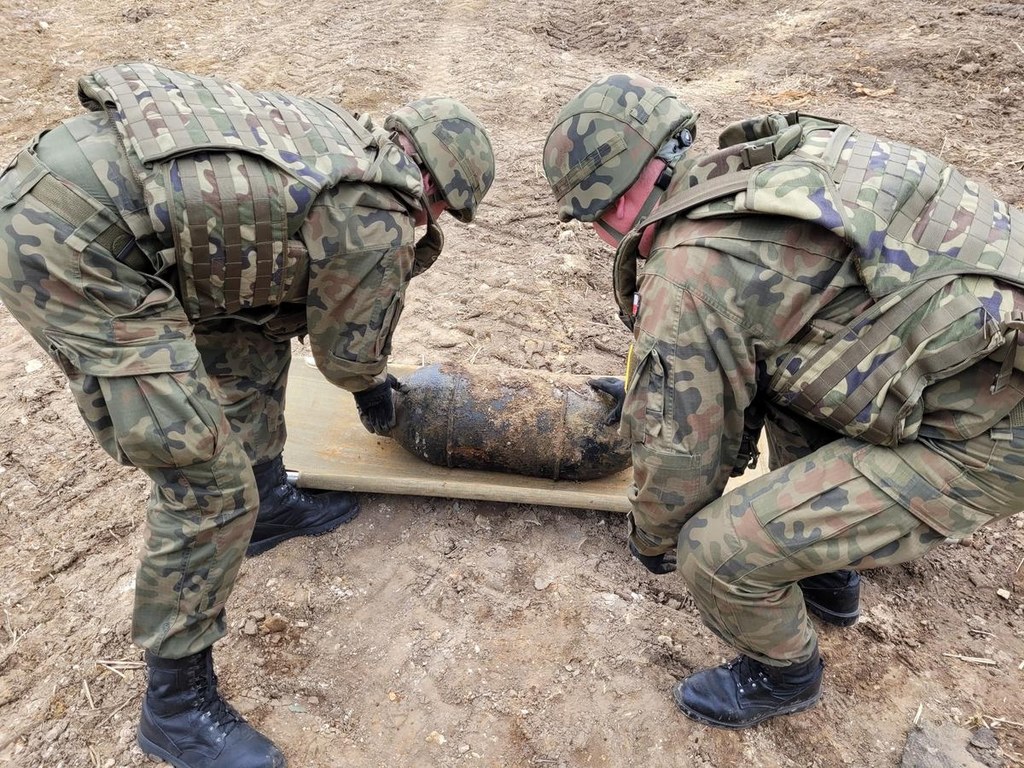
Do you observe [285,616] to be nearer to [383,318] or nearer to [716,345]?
[383,318]

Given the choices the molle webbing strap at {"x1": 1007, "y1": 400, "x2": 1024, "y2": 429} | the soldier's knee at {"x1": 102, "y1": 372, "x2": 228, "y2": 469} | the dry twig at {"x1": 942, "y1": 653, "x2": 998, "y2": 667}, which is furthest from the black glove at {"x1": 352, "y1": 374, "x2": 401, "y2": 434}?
the dry twig at {"x1": 942, "y1": 653, "x2": 998, "y2": 667}

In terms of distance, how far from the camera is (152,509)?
252cm

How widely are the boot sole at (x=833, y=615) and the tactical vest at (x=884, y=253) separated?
1.25m

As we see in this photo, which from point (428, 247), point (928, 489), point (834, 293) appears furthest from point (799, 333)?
point (428, 247)

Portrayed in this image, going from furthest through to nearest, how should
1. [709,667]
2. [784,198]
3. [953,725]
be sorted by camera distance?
[709,667]
[953,725]
[784,198]

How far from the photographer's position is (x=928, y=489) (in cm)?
227

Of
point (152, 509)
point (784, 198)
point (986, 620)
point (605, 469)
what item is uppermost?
point (784, 198)

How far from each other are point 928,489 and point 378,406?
2289 mm

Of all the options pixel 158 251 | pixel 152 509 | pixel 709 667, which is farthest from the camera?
pixel 709 667

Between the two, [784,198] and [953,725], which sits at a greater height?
[784,198]

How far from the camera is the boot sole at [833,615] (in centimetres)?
322

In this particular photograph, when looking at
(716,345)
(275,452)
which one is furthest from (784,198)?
(275,452)

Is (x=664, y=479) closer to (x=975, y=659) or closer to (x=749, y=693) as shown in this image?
(x=749, y=693)

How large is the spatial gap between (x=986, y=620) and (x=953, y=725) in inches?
24.6
